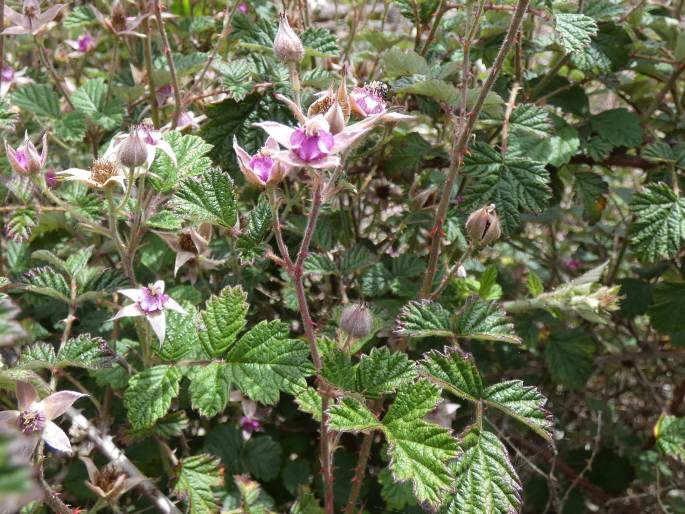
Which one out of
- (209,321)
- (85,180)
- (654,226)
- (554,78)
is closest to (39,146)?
(85,180)

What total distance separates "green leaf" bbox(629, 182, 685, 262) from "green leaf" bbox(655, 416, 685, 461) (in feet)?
1.40

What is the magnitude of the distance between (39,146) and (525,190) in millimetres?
1215

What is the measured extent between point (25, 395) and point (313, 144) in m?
0.56

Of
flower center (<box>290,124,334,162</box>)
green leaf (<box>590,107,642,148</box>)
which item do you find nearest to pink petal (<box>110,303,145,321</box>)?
flower center (<box>290,124,334,162</box>)

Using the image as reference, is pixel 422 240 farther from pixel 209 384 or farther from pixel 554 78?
pixel 209 384

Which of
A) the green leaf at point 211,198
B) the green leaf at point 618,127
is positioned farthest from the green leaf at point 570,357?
the green leaf at point 211,198

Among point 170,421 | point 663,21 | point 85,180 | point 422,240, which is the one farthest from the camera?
point 422,240

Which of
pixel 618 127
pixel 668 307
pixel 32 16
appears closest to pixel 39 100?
pixel 32 16

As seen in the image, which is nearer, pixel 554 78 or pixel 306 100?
pixel 306 100

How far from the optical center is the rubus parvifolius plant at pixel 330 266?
106 centimetres

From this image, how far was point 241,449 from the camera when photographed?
1.63 metres

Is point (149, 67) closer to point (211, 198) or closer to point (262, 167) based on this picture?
point (211, 198)

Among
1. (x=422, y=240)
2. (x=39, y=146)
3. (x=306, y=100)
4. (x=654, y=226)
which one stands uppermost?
(x=306, y=100)

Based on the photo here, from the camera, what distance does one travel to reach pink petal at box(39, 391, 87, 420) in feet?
3.25
